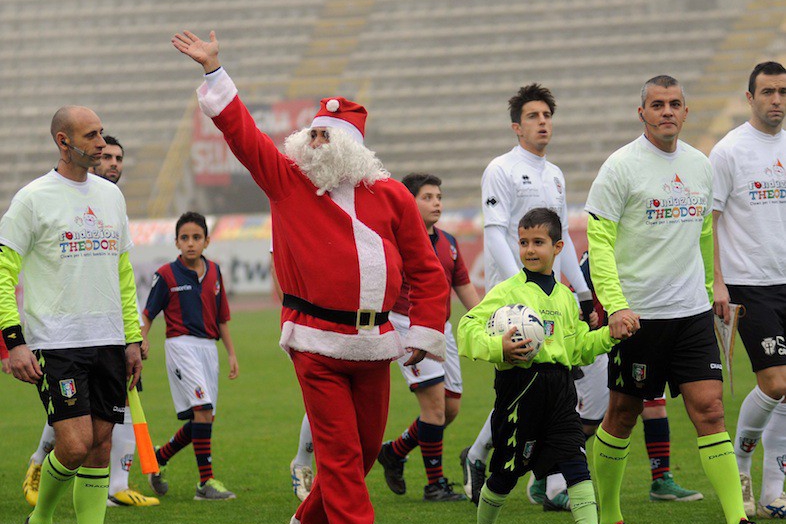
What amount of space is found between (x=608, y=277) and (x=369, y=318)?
1.36 m

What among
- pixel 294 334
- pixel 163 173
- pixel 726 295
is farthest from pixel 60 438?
pixel 163 173

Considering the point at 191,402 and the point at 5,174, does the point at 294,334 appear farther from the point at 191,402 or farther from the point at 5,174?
the point at 5,174

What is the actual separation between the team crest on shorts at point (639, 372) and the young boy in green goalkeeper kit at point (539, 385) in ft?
1.48

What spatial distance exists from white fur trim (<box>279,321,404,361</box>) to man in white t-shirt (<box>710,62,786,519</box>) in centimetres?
226

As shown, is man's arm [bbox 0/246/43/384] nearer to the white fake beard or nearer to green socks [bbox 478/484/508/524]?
the white fake beard

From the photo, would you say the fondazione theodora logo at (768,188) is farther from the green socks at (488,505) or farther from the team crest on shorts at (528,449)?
the green socks at (488,505)

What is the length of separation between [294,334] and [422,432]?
8.93 feet

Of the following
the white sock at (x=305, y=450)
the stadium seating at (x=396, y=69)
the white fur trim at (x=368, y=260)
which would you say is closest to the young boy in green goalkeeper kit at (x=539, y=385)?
the white fur trim at (x=368, y=260)

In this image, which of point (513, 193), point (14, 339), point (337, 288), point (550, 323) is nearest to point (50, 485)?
point (14, 339)

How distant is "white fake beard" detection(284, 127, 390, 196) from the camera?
16.9ft

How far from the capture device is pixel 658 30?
6156 centimetres

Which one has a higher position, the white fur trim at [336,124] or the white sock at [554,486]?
the white fur trim at [336,124]

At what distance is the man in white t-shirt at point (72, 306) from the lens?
572 cm

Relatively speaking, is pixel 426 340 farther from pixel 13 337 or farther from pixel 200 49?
pixel 13 337
